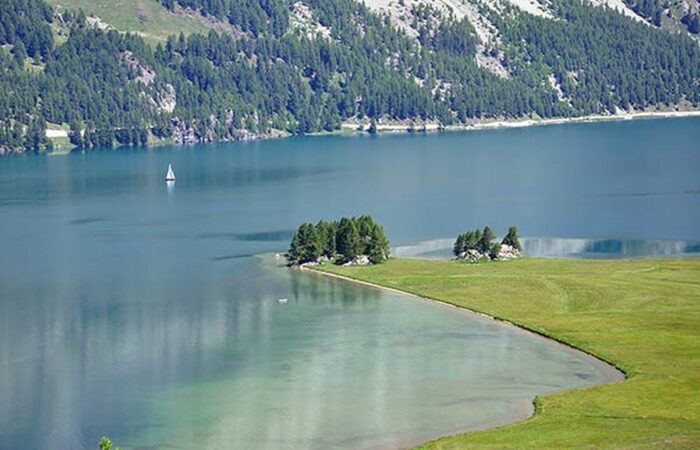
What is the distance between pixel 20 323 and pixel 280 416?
39.8 metres

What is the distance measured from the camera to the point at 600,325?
116 metres

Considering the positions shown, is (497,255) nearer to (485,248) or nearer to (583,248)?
(485,248)

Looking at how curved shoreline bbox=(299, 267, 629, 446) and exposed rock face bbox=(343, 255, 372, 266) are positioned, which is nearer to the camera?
curved shoreline bbox=(299, 267, 629, 446)

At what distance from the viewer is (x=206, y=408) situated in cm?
9356

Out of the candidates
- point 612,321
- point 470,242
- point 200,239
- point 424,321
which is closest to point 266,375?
point 424,321

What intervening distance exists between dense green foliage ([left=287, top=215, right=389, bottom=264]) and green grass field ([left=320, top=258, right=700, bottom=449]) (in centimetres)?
262

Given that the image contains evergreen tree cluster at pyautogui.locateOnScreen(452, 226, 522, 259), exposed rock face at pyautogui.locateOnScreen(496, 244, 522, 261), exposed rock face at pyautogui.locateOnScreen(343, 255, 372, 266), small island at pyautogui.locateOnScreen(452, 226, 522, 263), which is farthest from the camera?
evergreen tree cluster at pyautogui.locateOnScreen(452, 226, 522, 259)

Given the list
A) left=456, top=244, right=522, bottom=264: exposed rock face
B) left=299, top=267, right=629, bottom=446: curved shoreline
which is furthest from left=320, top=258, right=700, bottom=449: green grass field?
left=456, top=244, right=522, bottom=264: exposed rock face

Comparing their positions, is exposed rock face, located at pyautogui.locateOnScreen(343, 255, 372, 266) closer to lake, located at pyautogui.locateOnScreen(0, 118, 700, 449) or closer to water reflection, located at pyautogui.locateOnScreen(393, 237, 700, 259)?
lake, located at pyautogui.locateOnScreen(0, 118, 700, 449)

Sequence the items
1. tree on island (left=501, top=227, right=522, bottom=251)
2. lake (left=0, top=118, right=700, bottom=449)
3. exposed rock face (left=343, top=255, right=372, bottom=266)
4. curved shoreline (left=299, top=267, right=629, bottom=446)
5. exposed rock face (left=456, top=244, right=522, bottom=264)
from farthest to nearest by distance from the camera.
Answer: tree on island (left=501, top=227, right=522, bottom=251)
exposed rock face (left=456, top=244, right=522, bottom=264)
exposed rock face (left=343, top=255, right=372, bottom=266)
curved shoreline (left=299, top=267, right=629, bottom=446)
lake (left=0, top=118, right=700, bottom=449)

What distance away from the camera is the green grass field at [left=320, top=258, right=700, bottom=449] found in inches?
3302

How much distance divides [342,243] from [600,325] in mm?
42321

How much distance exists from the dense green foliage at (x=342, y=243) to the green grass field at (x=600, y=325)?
2620 millimetres

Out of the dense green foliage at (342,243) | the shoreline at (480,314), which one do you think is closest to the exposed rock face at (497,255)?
the dense green foliage at (342,243)
